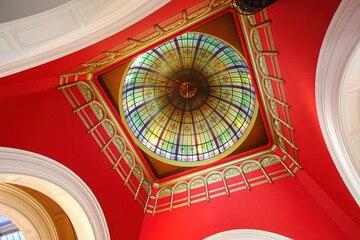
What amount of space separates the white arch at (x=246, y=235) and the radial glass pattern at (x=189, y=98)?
368cm

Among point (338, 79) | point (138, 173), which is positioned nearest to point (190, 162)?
point (138, 173)

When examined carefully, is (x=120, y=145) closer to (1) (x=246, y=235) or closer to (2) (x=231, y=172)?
(2) (x=231, y=172)

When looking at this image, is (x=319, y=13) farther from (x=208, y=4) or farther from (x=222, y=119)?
(x=222, y=119)

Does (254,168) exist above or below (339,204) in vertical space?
above

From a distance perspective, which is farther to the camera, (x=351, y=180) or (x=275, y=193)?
(x=275, y=193)

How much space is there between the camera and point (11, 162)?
198 inches

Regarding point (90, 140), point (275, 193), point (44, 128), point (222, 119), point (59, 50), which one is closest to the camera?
point (59, 50)

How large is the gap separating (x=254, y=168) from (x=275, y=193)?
1.35m

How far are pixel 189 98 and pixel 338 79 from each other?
7060mm

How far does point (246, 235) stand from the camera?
720 centimetres

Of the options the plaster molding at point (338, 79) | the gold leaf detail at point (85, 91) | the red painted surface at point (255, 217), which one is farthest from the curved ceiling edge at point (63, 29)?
the red painted surface at point (255, 217)

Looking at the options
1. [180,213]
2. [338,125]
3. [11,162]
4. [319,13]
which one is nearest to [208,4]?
[319,13]

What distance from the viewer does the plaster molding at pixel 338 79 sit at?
12.2ft

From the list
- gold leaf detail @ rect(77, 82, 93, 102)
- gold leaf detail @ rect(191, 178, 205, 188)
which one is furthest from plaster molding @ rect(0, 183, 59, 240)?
gold leaf detail @ rect(191, 178, 205, 188)
